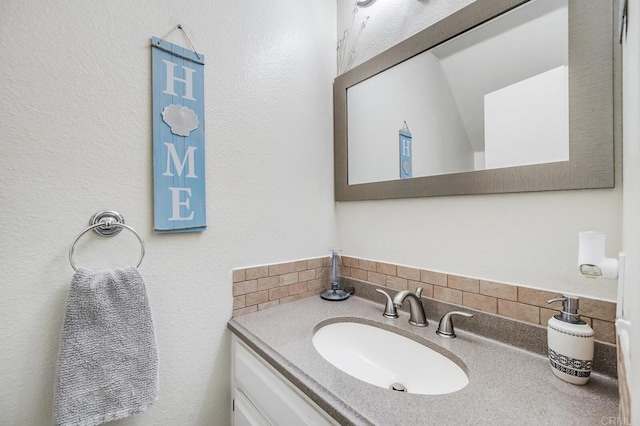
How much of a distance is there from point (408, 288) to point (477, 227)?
33 cm

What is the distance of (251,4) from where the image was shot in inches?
39.3

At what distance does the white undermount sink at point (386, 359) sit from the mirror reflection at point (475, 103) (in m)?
0.58

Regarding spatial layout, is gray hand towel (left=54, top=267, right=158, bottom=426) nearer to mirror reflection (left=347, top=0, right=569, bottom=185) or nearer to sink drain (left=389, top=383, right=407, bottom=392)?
sink drain (left=389, top=383, right=407, bottom=392)

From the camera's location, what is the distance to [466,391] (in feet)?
1.82

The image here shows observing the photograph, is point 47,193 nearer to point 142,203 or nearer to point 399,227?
point 142,203

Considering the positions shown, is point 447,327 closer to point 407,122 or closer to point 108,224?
point 407,122

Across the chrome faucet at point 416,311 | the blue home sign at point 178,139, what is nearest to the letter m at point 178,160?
the blue home sign at point 178,139

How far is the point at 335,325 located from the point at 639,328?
781 millimetres

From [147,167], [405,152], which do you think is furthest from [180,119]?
[405,152]

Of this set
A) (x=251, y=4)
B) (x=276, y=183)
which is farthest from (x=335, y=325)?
(x=251, y=4)

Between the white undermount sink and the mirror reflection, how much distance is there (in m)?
0.58

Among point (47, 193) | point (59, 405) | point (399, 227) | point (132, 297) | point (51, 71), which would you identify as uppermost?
point (51, 71)

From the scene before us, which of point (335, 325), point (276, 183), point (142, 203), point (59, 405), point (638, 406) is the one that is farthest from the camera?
point (276, 183)

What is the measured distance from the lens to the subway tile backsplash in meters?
0.63
